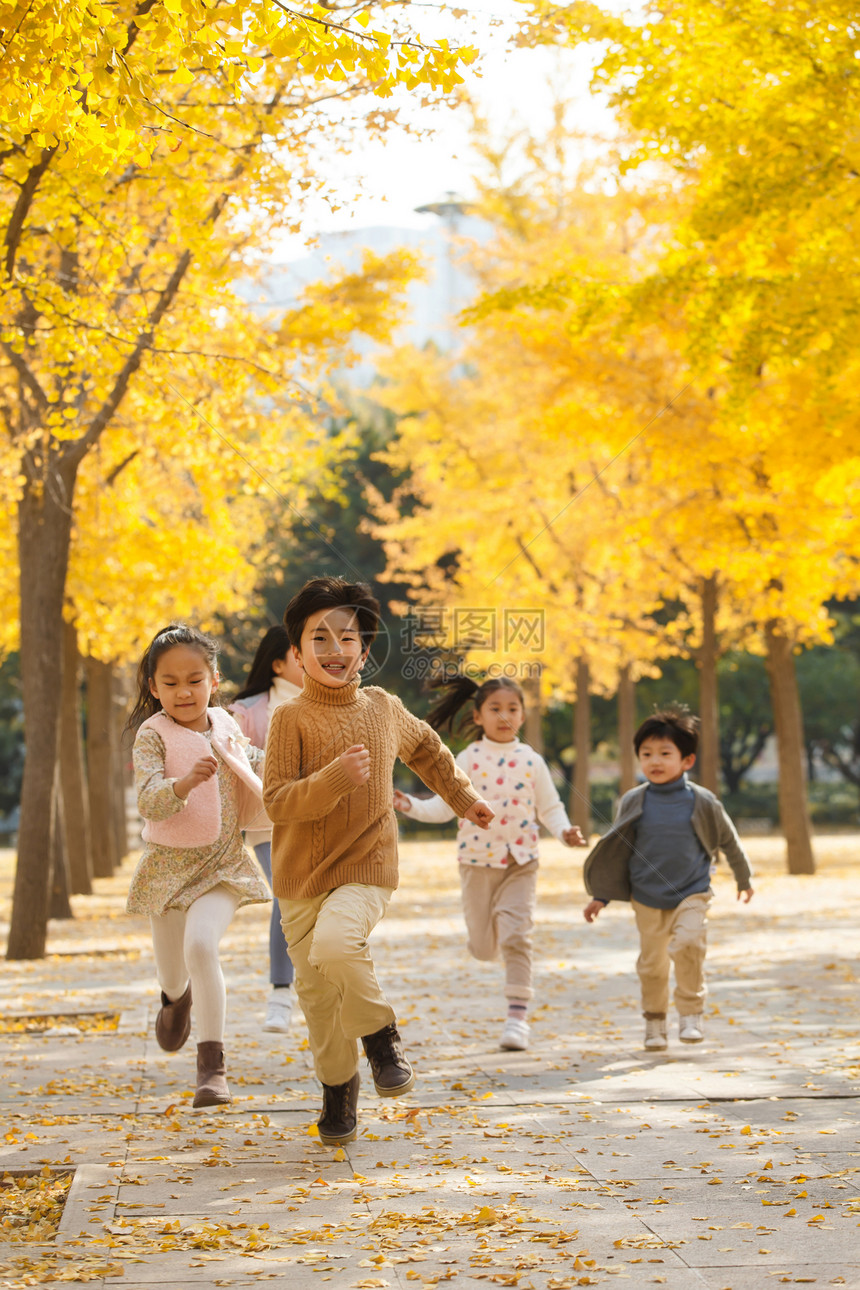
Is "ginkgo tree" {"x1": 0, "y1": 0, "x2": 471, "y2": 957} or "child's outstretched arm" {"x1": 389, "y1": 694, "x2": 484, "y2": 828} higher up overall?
"ginkgo tree" {"x1": 0, "y1": 0, "x2": 471, "y2": 957}

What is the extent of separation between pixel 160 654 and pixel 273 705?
157 centimetres

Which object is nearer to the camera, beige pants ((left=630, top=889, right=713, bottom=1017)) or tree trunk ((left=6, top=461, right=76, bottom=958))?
beige pants ((left=630, top=889, right=713, bottom=1017))

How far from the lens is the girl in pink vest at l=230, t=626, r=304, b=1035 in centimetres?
671

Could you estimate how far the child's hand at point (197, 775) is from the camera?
462 centimetres

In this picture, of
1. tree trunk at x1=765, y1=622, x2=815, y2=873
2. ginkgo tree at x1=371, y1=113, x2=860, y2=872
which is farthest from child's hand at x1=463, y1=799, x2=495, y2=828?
tree trunk at x1=765, y1=622, x2=815, y2=873

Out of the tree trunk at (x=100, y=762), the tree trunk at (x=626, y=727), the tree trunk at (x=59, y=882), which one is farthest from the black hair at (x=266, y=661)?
the tree trunk at (x=626, y=727)

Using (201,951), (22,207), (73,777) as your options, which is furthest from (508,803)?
(73,777)

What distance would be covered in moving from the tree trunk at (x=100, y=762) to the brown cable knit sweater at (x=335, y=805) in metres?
13.2

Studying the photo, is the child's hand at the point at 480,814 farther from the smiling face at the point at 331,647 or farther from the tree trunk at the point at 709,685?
the tree trunk at the point at 709,685

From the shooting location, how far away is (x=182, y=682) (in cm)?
524

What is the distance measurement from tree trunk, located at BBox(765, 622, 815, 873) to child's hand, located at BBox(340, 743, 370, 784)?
12197 mm

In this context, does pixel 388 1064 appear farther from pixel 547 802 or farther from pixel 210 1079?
pixel 547 802

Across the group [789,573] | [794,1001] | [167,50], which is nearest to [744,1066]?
[794,1001]

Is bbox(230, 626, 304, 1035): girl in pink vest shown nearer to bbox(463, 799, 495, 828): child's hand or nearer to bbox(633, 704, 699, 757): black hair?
bbox(633, 704, 699, 757): black hair
